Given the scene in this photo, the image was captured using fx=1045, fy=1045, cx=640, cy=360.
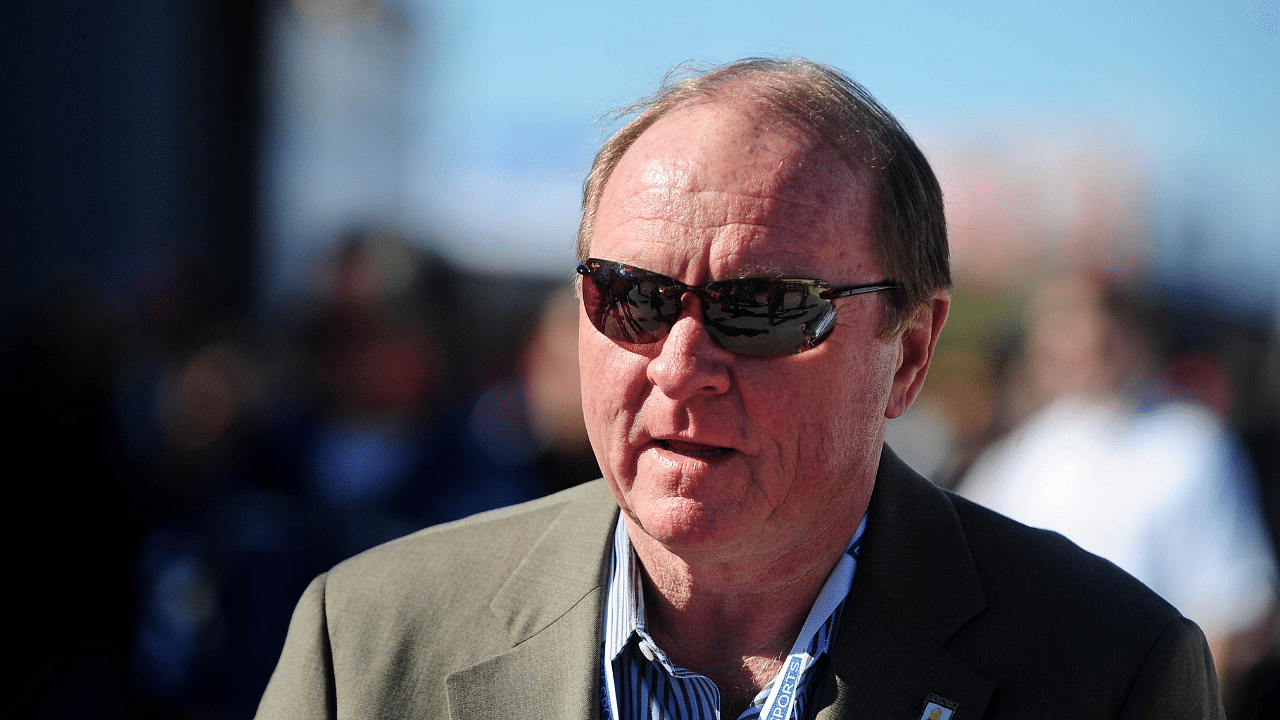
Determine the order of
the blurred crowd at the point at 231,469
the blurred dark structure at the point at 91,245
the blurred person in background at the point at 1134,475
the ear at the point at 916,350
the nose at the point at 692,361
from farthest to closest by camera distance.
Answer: the blurred dark structure at the point at 91,245 → the blurred person in background at the point at 1134,475 → the blurred crowd at the point at 231,469 → the ear at the point at 916,350 → the nose at the point at 692,361

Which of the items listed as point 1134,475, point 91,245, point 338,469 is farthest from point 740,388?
point 91,245

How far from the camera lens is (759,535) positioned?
6.12 feet

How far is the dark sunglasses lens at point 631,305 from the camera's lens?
182 cm

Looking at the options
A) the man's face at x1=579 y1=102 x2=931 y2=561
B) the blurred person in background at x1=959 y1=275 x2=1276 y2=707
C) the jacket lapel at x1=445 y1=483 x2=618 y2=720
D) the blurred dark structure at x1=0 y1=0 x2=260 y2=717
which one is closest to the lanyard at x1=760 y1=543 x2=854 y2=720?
the man's face at x1=579 y1=102 x2=931 y2=561

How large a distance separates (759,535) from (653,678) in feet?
1.16

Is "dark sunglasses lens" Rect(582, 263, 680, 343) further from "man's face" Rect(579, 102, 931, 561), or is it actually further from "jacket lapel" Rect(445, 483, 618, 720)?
"jacket lapel" Rect(445, 483, 618, 720)

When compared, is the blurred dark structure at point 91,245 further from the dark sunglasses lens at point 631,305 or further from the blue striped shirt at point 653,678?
the dark sunglasses lens at point 631,305

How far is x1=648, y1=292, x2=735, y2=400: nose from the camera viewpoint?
178 centimetres

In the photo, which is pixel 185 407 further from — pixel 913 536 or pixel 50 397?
pixel 913 536

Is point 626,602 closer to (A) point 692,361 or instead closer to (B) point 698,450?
(B) point 698,450

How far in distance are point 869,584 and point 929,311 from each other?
0.55 meters

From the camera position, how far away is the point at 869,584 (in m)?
1.96

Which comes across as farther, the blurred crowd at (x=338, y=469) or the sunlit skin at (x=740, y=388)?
the blurred crowd at (x=338, y=469)

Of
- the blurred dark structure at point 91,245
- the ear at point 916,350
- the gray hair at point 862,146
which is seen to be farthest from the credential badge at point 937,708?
the blurred dark structure at point 91,245
